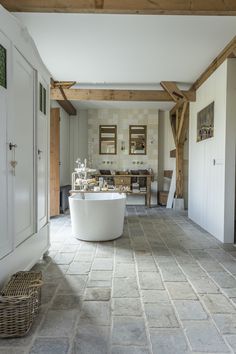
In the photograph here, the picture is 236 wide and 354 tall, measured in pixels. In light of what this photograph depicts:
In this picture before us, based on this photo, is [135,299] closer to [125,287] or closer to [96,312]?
[125,287]

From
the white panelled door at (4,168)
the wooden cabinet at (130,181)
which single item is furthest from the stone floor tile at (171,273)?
the wooden cabinet at (130,181)

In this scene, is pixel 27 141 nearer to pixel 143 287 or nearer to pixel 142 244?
pixel 143 287

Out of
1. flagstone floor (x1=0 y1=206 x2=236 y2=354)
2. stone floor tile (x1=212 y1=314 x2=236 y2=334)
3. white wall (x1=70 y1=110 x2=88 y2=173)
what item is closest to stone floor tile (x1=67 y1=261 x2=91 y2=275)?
flagstone floor (x1=0 y1=206 x2=236 y2=354)

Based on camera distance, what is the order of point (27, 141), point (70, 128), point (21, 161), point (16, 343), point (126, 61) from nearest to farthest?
point (16, 343), point (21, 161), point (27, 141), point (126, 61), point (70, 128)

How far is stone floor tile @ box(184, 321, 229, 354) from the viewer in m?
1.82

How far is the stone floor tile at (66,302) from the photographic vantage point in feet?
7.71

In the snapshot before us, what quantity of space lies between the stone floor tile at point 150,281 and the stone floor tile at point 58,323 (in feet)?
2.77

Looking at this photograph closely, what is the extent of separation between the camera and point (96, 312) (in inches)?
89.6

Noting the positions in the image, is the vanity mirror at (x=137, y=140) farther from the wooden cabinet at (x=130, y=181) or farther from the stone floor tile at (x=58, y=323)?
the stone floor tile at (x=58, y=323)

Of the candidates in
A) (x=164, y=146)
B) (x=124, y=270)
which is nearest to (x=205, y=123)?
(x=124, y=270)

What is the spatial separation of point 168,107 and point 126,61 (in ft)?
13.2

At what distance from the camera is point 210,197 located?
16.6ft

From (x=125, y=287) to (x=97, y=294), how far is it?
316mm

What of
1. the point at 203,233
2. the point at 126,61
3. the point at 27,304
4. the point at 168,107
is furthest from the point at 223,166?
the point at 168,107
